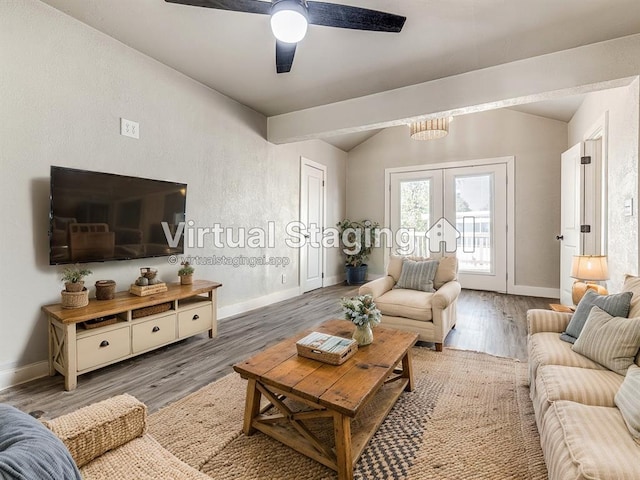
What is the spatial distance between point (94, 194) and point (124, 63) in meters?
1.26

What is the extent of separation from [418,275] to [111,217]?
9.77 feet

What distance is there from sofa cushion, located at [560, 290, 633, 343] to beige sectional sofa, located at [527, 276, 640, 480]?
0.04 m

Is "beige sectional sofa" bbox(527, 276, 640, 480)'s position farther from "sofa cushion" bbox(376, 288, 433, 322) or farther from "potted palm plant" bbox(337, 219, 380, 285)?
"potted palm plant" bbox(337, 219, 380, 285)

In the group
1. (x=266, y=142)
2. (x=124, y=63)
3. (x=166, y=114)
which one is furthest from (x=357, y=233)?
(x=124, y=63)

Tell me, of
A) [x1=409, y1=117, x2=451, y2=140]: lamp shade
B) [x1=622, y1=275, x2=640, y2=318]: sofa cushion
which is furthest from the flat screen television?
[x1=622, y1=275, x2=640, y2=318]: sofa cushion

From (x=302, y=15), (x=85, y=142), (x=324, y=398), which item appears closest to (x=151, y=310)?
(x=85, y=142)

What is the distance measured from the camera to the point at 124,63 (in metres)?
2.82

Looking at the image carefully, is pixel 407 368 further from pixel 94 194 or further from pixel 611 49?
pixel 611 49

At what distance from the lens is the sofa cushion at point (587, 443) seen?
0.96 metres

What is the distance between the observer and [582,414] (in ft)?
4.07

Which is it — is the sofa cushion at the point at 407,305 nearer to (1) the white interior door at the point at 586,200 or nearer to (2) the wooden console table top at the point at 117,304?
(2) the wooden console table top at the point at 117,304

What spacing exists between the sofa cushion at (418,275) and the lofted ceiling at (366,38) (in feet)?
6.43

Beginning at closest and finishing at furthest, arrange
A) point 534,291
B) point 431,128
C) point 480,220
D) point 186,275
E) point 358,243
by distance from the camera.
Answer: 1. point 186,275
2. point 431,128
3. point 534,291
4. point 480,220
5. point 358,243

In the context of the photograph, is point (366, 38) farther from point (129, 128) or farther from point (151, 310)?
point (151, 310)
